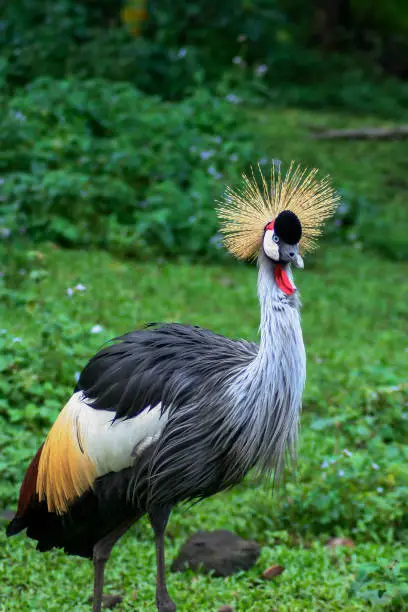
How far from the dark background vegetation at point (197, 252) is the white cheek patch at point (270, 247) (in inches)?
51.9

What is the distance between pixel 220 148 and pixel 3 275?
2.87m

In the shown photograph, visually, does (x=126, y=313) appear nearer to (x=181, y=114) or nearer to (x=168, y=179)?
(x=168, y=179)

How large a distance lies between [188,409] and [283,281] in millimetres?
507

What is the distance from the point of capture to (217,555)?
402 cm

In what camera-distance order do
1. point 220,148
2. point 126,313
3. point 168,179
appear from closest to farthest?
point 126,313, point 168,179, point 220,148

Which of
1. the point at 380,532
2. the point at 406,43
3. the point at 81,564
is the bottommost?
the point at 81,564

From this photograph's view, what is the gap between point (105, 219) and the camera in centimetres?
725

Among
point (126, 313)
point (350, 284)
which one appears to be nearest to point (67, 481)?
point (126, 313)

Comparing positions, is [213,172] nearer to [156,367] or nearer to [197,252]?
[197,252]

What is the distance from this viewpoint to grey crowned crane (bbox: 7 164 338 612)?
3123 millimetres

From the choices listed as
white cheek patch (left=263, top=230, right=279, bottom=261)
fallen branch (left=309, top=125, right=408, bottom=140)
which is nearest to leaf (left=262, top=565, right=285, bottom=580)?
white cheek patch (left=263, top=230, right=279, bottom=261)

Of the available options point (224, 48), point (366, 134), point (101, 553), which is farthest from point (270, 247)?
point (224, 48)

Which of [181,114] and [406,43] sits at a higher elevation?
[406,43]

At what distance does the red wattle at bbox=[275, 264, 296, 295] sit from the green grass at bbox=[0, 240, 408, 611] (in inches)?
44.6
